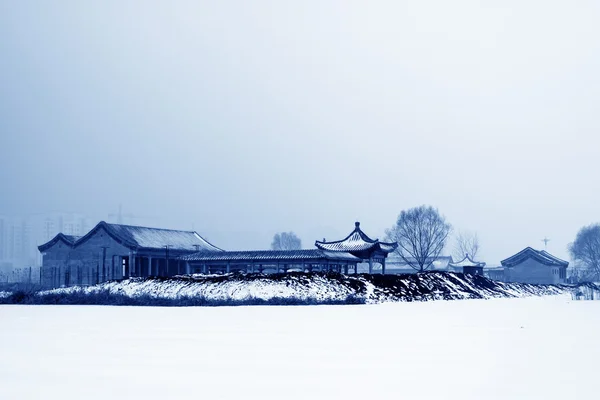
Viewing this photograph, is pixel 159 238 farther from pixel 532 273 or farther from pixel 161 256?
pixel 532 273

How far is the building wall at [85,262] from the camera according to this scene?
56.4m

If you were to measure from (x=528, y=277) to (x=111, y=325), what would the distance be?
65.9 meters

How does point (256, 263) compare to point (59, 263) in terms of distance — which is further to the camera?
point (59, 263)

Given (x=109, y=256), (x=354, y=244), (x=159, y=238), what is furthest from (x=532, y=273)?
(x=109, y=256)

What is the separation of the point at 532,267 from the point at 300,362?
71.5m

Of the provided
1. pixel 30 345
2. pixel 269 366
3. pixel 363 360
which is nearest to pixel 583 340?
pixel 363 360

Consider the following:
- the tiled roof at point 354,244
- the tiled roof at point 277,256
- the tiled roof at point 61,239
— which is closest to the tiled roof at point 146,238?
the tiled roof at point 61,239

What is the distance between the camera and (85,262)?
57875mm

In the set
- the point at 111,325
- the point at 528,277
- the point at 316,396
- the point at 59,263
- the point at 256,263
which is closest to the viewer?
the point at 316,396

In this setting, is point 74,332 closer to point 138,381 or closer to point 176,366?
point 176,366

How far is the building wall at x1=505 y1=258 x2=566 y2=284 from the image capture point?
76500 mm

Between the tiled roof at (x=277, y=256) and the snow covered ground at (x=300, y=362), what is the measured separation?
3017cm

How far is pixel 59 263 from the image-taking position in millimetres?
59875

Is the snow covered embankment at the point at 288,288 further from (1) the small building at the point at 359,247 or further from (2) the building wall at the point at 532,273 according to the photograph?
(2) the building wall at the point at 532,273
